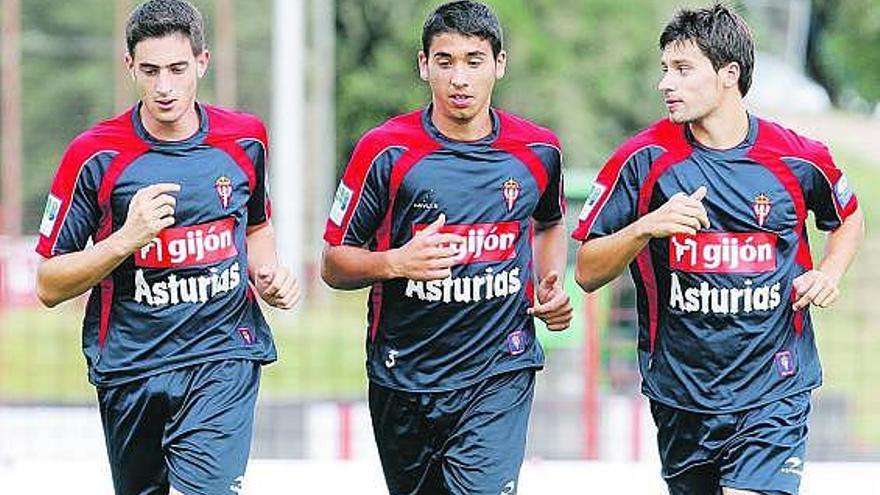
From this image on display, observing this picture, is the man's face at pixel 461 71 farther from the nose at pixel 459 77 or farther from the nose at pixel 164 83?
the nose at pixel 164 83

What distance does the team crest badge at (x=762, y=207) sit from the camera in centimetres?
630

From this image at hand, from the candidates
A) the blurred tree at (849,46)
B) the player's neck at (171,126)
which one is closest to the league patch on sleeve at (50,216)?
the player's neck at (171,126)

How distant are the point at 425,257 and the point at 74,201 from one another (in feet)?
3.84

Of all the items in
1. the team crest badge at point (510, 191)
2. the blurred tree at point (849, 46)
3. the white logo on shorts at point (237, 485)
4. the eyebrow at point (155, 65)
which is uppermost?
the blurred tree at point (849, 46)

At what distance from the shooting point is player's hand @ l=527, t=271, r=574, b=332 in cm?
648

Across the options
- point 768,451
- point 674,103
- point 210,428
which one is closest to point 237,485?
point 210,428

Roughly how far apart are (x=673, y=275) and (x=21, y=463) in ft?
12.0

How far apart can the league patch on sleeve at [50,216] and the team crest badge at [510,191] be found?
1.48 meters

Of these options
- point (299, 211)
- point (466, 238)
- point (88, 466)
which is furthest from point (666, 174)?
point (299, 211)

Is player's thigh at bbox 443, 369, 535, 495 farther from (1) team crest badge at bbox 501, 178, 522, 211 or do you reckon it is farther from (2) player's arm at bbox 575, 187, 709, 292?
(1) team crest badge at bbox 501, 178, 522, 211

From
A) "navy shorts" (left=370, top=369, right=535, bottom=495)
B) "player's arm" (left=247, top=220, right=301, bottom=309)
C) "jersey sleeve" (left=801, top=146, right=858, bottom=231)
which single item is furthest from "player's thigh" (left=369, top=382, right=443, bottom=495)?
"jersey sleeve" (left=801, top=146, right=858, bottom=231)

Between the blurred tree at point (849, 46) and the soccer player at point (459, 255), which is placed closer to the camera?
the soccer player at point (459, 255)

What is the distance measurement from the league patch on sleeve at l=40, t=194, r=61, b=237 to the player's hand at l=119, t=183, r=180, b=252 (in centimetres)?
35

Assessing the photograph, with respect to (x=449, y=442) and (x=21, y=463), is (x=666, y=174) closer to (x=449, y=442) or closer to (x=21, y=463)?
(x=449, y=442)
